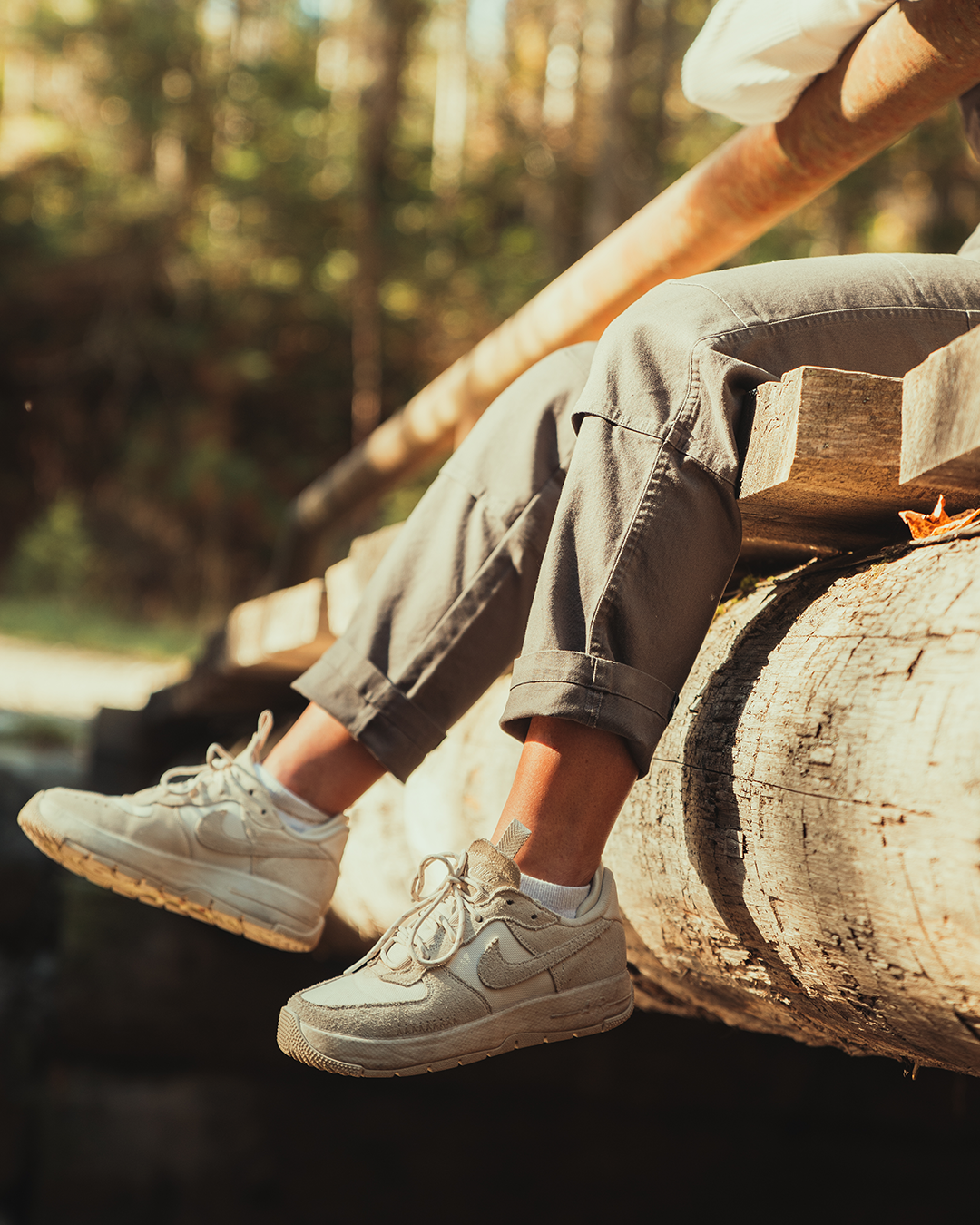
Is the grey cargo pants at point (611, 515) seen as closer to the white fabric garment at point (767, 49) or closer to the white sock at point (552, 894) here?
the white sock at point (552, 894)

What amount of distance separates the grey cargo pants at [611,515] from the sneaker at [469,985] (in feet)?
0.56

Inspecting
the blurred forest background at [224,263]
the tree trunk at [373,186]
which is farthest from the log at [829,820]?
the tree trunk at [373,186]

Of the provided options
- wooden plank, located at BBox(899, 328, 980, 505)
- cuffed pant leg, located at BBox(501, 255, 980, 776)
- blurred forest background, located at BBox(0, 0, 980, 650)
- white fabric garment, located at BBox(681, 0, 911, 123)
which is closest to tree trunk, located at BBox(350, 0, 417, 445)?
blurred forest background, located at BBox(0, 0, 980, 650)

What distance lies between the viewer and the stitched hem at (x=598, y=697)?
98cm

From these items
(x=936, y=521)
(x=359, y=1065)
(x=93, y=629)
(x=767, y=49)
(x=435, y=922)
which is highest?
(x=93, y=629)

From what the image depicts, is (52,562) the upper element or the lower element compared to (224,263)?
lower

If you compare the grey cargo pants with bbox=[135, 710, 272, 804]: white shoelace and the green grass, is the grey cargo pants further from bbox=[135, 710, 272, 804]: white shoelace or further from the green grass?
the green grass

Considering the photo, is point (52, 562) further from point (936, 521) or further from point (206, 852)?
point (936, 521)

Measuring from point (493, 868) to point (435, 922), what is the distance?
9cm

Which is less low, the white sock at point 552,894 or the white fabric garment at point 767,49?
the white fabric garment at point 767,49

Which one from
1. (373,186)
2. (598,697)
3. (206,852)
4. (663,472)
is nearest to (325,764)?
(206,852)

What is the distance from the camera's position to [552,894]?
3.38ft

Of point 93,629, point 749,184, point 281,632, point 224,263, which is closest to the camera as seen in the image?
point 749,184

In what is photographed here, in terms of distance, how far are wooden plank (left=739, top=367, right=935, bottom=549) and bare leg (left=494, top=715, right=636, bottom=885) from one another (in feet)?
0.97
